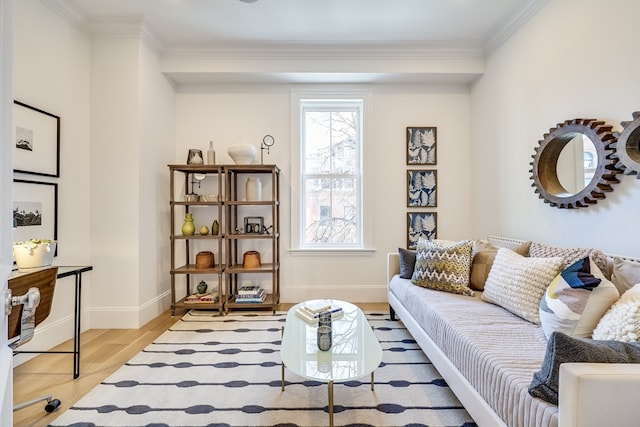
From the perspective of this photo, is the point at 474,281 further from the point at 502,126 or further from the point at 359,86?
Result: the point at 359,86

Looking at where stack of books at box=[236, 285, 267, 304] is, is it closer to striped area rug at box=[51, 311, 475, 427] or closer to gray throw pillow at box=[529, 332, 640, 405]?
striped area rug at box=[51, 311, 475, 427]

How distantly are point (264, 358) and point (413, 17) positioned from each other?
127 inches

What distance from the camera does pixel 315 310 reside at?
2203 millimetres

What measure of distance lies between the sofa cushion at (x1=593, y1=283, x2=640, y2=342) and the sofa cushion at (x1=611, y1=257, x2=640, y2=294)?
161 mm

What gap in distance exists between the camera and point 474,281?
8.47ft

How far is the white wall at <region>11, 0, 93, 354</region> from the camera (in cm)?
238

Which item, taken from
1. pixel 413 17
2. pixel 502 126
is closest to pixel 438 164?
pixel 502 126

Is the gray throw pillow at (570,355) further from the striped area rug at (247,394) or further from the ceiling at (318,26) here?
the ceiling at (318,26)

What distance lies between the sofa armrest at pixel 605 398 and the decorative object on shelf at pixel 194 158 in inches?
137

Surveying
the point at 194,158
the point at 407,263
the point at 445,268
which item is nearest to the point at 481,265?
the point at 445,268

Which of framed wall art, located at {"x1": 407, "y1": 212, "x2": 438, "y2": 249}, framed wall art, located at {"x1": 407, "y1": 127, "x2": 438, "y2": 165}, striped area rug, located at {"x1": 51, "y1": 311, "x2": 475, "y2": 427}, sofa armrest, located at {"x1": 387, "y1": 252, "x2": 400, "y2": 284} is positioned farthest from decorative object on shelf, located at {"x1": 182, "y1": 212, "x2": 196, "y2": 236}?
framed wall art, located at {"x1": 407, "y1": 127, "x2": 438, "y2": 165}

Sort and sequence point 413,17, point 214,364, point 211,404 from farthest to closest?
point 413,17 → point 214,364 → point 211,404

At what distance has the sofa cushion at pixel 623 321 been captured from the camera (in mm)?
1253

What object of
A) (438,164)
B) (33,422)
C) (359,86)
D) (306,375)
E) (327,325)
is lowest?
(33,422)
